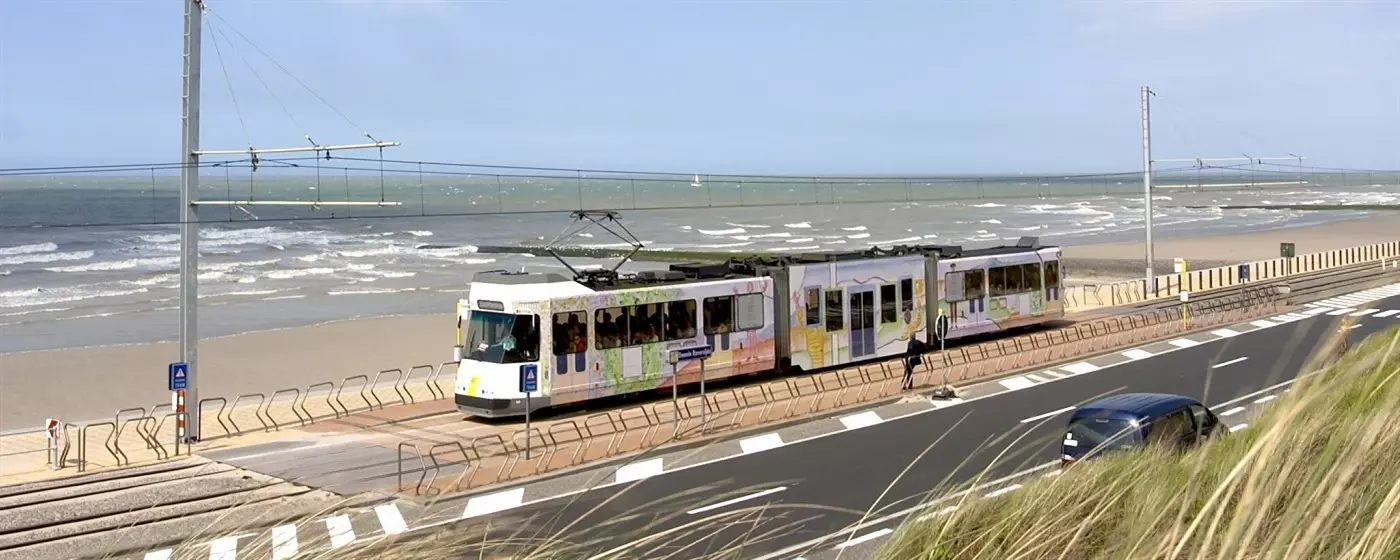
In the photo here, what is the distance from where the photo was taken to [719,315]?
78.5ft

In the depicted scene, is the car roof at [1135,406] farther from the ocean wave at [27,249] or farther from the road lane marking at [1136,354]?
the ocean wave at [27,249]

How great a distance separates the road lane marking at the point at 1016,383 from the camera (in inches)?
958

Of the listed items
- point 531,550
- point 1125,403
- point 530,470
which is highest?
point 531,550

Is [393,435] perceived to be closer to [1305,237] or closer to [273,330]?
[273,330]

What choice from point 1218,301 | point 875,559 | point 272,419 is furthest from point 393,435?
point 1218,301

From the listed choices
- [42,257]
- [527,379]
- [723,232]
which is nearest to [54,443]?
[527,379]

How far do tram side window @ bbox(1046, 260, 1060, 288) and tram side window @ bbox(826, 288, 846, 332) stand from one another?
8.97 metres

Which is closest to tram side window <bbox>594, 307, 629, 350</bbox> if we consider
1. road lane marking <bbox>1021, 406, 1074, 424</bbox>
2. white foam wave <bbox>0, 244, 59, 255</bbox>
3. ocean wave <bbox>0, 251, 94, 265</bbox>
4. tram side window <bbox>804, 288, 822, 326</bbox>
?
tram side window <bbox>804, 288, 822, 326</bbox>

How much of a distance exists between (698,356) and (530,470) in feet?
19.1

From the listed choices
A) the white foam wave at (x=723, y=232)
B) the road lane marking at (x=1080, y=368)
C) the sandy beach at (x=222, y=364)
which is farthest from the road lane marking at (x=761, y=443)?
the white foam wave at (x=723, y=232)

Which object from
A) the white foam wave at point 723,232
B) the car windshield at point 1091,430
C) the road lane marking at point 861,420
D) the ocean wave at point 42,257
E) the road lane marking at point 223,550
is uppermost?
the white foam wave at point 723,232

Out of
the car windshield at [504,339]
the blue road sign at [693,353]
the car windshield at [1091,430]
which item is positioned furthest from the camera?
the blue road sign at [693,353]

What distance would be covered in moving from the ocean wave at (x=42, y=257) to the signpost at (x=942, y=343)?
185 feet

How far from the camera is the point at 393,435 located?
2084 cm
